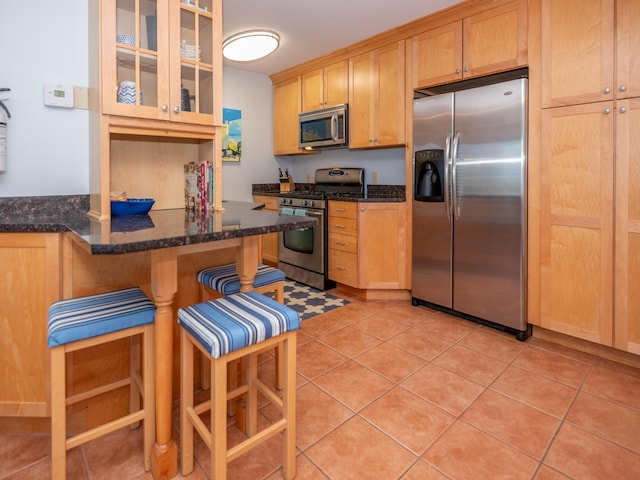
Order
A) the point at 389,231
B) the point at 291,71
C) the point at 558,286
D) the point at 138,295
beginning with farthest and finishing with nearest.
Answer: the point at 291,71, the point at 389,231, the point at 558,286, the point at 138,295

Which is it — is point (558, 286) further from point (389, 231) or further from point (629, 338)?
point (389, 231)

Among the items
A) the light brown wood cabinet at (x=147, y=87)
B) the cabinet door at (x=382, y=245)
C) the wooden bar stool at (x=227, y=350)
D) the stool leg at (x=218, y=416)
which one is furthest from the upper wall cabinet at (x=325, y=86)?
the stool leg at (x=218, y=416)

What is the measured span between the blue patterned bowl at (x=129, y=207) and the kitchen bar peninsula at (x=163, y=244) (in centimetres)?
6

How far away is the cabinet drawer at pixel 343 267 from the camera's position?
3.55 meters

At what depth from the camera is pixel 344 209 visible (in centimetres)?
360

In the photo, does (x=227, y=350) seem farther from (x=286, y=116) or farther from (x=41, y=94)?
(x=286, y=116)

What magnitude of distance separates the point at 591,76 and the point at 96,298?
2.89 metres

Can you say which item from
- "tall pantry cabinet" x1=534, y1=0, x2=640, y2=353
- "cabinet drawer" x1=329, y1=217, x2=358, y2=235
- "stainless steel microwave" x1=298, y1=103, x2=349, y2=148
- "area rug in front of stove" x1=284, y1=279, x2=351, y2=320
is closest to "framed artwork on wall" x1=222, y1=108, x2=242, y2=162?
"stainless steel microwave" x1=298, y1=103, x2=349, y2=148

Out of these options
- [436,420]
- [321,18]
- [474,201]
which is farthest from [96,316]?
[321,18]

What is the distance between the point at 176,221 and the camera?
5.18ft

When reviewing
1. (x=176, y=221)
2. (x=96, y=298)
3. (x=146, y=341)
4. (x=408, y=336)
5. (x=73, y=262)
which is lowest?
(x=408, y=336)

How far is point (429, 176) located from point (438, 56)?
0.97 metres

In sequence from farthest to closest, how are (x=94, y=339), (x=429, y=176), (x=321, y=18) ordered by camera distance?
(x=321, y=18) → (x=429, y=176) → (x=94, y=339)

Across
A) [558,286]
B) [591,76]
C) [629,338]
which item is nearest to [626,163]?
[591,76]
